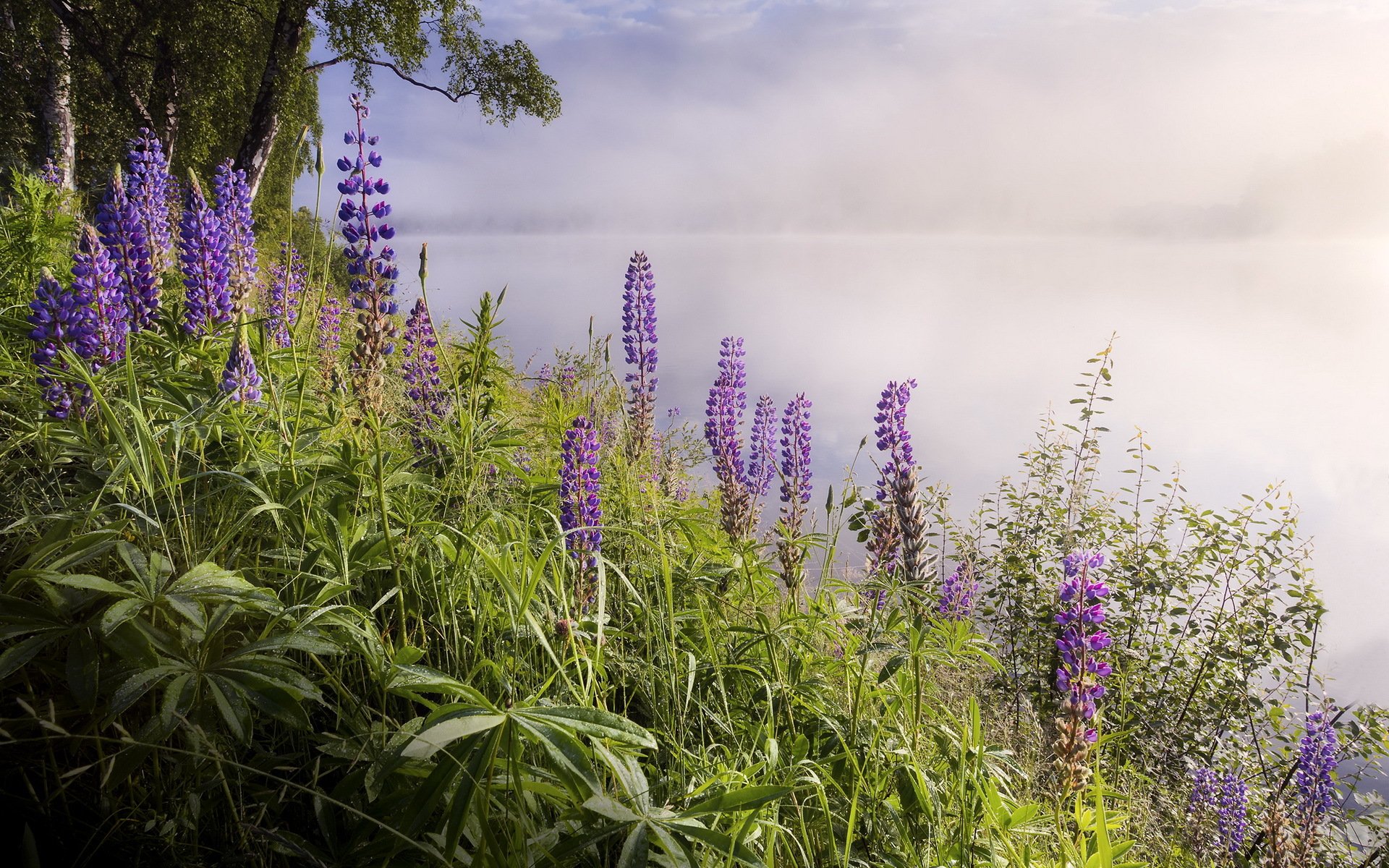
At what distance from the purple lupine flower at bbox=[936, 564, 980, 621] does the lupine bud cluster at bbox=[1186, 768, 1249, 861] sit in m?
1.27

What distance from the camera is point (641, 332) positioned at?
423 cm

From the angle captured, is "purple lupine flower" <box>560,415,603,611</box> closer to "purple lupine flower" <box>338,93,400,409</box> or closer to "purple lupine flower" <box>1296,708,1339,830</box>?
"purple lupine flower" <box>338,93,400,409</box>

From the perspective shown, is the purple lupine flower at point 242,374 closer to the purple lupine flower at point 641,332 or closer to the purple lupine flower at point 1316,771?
the purple lupine flower at point 641,332

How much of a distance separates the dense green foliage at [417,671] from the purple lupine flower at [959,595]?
92 centimetres

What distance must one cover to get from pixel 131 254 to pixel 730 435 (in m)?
2.56

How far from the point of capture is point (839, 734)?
180 centimetres

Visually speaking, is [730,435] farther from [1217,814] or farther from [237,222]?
[1217,814]

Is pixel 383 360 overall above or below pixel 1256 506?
above

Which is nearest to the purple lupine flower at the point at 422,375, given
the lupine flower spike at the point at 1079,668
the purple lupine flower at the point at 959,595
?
the lupine flower spike at the point at 1079,668

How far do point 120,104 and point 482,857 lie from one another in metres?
19.1

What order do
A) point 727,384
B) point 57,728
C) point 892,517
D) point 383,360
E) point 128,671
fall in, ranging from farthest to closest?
point 727,384 → point 892,517 → point 383,360 → point 128,671 → point 57,728

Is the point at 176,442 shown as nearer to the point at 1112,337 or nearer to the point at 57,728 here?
the point at 57,728

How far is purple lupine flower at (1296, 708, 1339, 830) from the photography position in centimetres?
347

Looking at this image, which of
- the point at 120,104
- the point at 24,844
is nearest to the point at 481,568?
the point at 24,844
